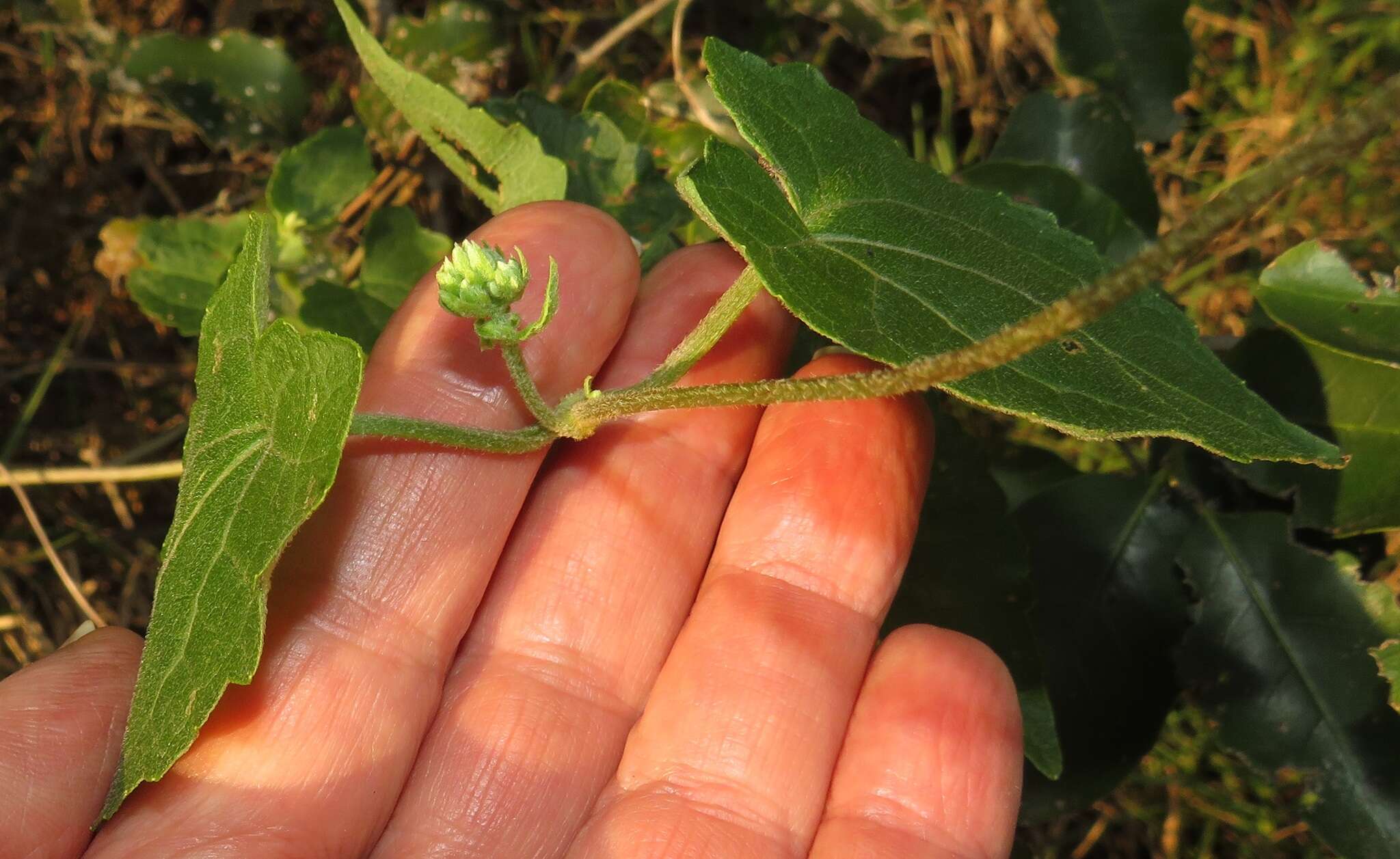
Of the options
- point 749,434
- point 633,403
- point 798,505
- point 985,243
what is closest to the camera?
point 985,243

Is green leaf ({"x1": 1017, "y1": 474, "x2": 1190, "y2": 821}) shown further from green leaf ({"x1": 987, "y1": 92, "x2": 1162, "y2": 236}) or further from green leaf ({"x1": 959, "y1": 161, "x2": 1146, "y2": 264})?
green leaf ({"x1": 987, "y1": 92, "x2": 1162, "y2": 236})

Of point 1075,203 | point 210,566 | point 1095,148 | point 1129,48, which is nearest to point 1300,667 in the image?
point 1075,203

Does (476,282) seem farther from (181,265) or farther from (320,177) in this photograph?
(181,265)

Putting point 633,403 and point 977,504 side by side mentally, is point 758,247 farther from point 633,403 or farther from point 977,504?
point 977,504

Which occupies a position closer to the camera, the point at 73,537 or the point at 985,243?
the point at 985,243

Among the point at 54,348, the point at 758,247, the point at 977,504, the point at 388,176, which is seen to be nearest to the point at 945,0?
the point at 388,176

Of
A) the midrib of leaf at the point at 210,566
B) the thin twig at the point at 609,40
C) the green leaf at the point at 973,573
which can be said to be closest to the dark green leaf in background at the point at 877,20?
the thin twig at the point at 609,40

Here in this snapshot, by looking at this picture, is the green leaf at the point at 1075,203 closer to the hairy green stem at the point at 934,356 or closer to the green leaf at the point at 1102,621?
the green leaf at the point at 1102,621
